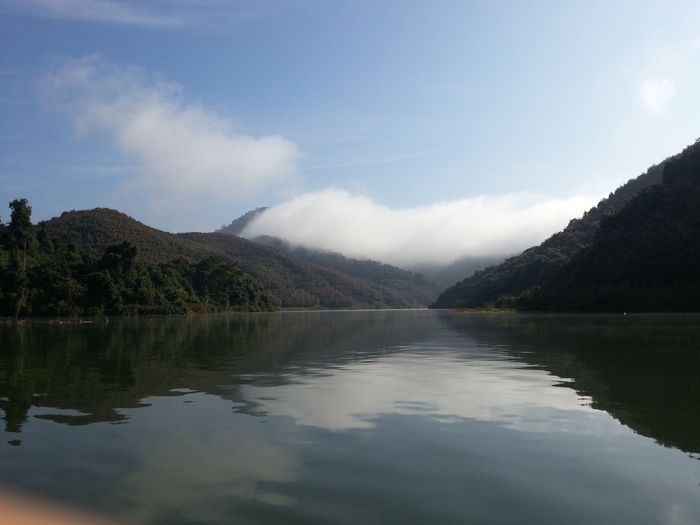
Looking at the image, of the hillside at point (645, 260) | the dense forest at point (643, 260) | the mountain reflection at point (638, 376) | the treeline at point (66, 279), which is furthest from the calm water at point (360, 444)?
the dense forest at point (643, 260)

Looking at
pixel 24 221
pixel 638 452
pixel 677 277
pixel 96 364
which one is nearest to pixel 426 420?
pixel 638 452

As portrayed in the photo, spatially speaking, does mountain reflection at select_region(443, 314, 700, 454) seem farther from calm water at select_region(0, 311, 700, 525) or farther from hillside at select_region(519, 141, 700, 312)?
hillside at select_region(519, 141, 700, 312)

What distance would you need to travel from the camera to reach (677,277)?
13512cm

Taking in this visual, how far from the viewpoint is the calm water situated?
8.95m

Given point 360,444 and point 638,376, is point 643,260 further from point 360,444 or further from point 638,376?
point 360,444

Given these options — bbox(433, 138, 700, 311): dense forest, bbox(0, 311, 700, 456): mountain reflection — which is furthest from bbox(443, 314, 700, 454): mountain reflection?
bbox(433, 138, 700, 311): dense forest

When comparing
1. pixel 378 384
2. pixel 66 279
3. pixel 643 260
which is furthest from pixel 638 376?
pixel 643 260

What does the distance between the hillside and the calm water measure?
120 metres

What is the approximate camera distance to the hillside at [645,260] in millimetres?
132750

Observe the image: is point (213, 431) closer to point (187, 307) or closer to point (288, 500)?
point (288, 500)

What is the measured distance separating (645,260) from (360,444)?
148904mm

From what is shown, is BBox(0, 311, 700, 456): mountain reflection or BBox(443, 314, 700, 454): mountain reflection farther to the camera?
BBox(0, 311, 700, 456): mountain reflection

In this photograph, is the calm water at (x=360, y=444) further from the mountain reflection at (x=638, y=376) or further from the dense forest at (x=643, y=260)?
the dense forest at (x=643, y=260)

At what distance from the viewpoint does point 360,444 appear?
41.5 ft
